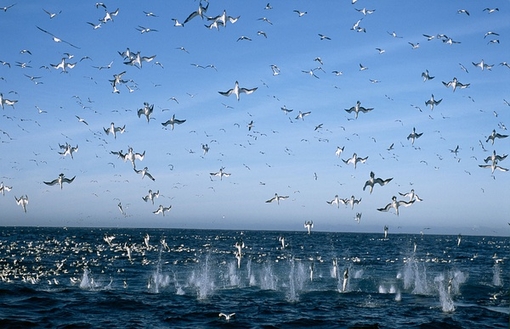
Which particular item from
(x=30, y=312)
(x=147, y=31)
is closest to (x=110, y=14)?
(x=147, y=31)

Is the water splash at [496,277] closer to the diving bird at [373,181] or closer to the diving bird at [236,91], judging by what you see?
the diving bird at [373,181]

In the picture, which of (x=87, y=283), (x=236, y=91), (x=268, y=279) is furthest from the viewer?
(x=268, y=279)

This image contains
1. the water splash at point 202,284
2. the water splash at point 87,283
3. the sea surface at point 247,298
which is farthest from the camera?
the water splash at point 87,283

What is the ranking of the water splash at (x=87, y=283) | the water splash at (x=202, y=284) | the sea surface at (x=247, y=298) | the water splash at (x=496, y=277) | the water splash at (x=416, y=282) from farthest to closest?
the water splash at (x=496, y=277) < the water splash at (x=416, y=282) < the water splash at (x=87, y=283) < the water splash at (x=202, y=284) < the sea surface at (x=247, y=298)

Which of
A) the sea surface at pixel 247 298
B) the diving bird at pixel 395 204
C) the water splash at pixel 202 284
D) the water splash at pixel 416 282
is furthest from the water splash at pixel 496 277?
the water splash at pixel 202 284

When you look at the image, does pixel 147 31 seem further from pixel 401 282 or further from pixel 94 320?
pixel 401 282

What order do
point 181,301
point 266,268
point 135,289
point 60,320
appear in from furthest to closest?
point 266,268
point 135,289
point 181,301
point 60,320

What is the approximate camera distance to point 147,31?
33.1 metres

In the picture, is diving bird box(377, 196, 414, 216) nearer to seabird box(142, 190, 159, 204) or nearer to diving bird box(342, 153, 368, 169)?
diving bird box(342, 153, 368, 169)

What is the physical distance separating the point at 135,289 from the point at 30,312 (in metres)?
11.3

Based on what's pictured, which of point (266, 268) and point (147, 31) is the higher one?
point (147, 31)

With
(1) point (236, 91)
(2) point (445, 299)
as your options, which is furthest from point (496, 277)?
(1) point (236, 91)

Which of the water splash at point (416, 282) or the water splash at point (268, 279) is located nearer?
the water splash at point (416, 282)

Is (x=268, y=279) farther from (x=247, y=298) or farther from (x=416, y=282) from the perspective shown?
(x=416, y=282)
